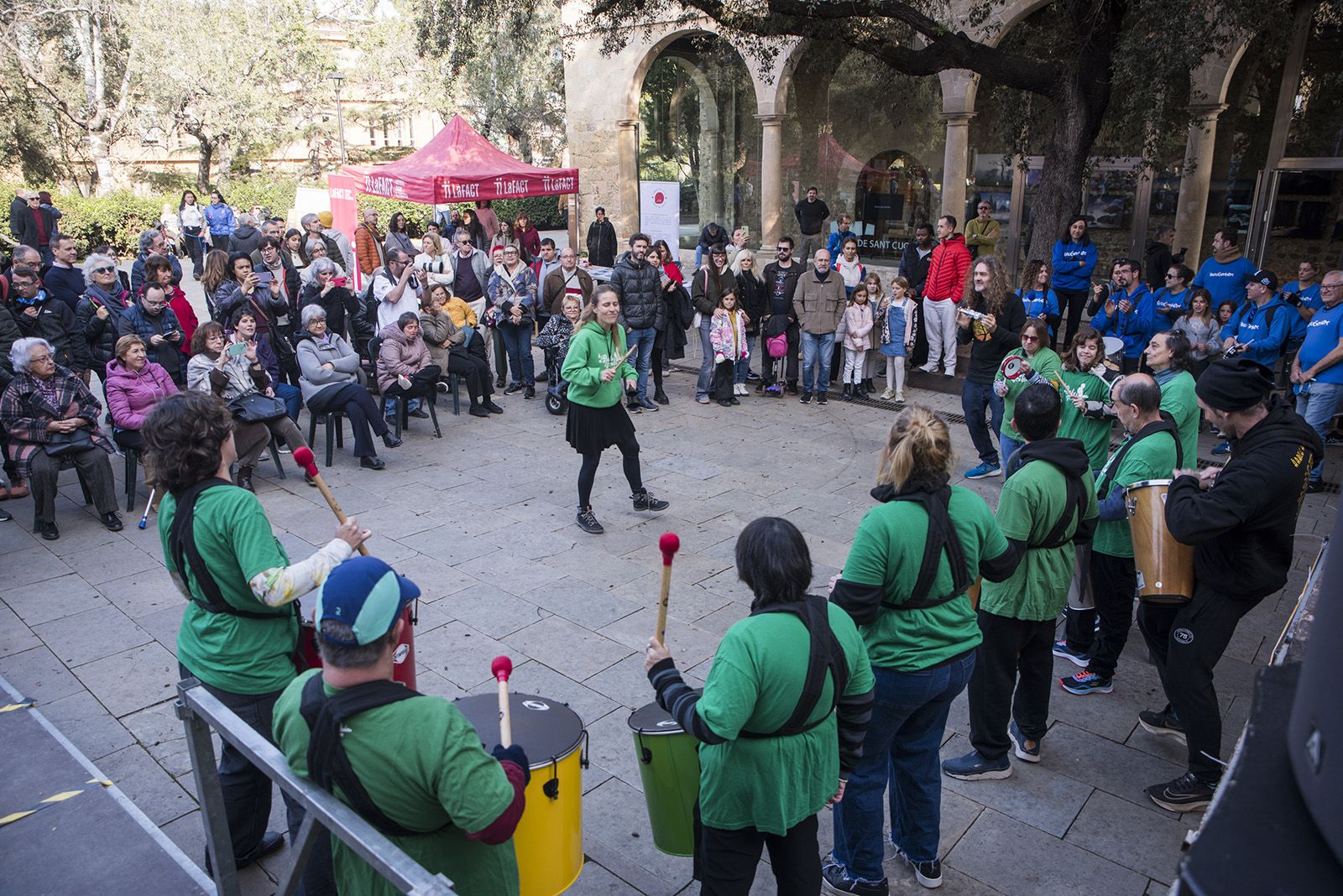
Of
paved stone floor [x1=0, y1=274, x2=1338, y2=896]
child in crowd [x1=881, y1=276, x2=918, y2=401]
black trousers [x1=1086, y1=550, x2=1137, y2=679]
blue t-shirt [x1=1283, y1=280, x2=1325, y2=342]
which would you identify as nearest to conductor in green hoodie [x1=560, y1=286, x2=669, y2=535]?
paved stone floor [x1=0, y1=274, x2=1338, y2=896]

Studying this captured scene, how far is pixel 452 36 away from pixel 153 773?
36.2 feet

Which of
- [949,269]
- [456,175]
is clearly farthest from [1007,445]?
[456,175]

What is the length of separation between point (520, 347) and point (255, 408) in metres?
3.80

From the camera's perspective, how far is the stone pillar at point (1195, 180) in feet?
41.0

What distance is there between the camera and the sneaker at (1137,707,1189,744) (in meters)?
4.62

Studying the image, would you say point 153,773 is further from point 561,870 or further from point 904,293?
point 904,293

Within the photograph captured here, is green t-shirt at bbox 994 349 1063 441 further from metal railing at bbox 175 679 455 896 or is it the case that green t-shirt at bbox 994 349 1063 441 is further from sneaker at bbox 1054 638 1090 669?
metal railing at bbox 175 679 455 896

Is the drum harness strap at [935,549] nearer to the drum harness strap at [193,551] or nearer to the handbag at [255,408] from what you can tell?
the drum harness strap at [193,551]

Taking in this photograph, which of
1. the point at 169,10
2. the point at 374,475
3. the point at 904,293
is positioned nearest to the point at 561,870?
the point at 374,475

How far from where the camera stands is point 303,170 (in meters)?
40.2

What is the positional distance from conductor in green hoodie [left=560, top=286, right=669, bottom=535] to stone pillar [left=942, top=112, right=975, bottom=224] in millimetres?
9219

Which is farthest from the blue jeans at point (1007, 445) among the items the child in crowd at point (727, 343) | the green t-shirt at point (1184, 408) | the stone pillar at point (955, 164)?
the stone pillar at point (955, 164)

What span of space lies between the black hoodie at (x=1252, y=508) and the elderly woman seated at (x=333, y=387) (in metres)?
7.03

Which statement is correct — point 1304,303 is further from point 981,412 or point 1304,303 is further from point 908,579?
point 908,579
